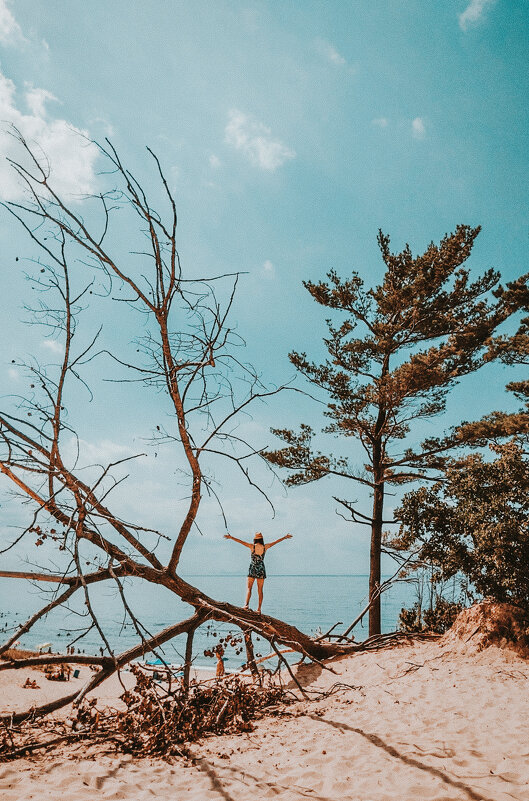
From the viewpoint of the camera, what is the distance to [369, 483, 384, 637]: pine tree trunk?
11370 millimetres

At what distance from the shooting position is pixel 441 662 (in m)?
7.72

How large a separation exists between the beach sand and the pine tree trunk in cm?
479

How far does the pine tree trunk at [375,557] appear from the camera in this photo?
448 inches

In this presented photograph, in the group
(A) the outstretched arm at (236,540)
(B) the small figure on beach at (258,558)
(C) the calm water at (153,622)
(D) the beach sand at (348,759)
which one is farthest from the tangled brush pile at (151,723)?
(B) the small figure on beach at (258,558)

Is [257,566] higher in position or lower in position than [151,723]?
higher

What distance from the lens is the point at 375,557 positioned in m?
12.2

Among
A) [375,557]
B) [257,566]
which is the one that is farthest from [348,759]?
[375,557]

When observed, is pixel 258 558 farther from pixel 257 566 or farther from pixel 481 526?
pixel 481 526

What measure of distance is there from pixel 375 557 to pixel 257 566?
421 cm

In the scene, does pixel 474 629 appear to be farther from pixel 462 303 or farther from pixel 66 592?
pixel 462 303

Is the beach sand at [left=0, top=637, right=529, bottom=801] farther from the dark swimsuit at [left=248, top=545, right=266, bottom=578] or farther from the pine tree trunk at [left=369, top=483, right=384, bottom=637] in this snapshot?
the pine tree trunk at [left=369, top=483, right=384, bottom=637]

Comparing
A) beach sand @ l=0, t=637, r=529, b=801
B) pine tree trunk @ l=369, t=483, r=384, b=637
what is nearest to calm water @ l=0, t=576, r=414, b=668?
pine tree trunk @ l=369, t=483, r=384, b=637

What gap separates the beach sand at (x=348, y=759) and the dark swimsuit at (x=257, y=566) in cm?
310

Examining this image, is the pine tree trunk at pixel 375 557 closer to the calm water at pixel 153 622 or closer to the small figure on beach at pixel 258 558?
the calm water at pixel 153 622
